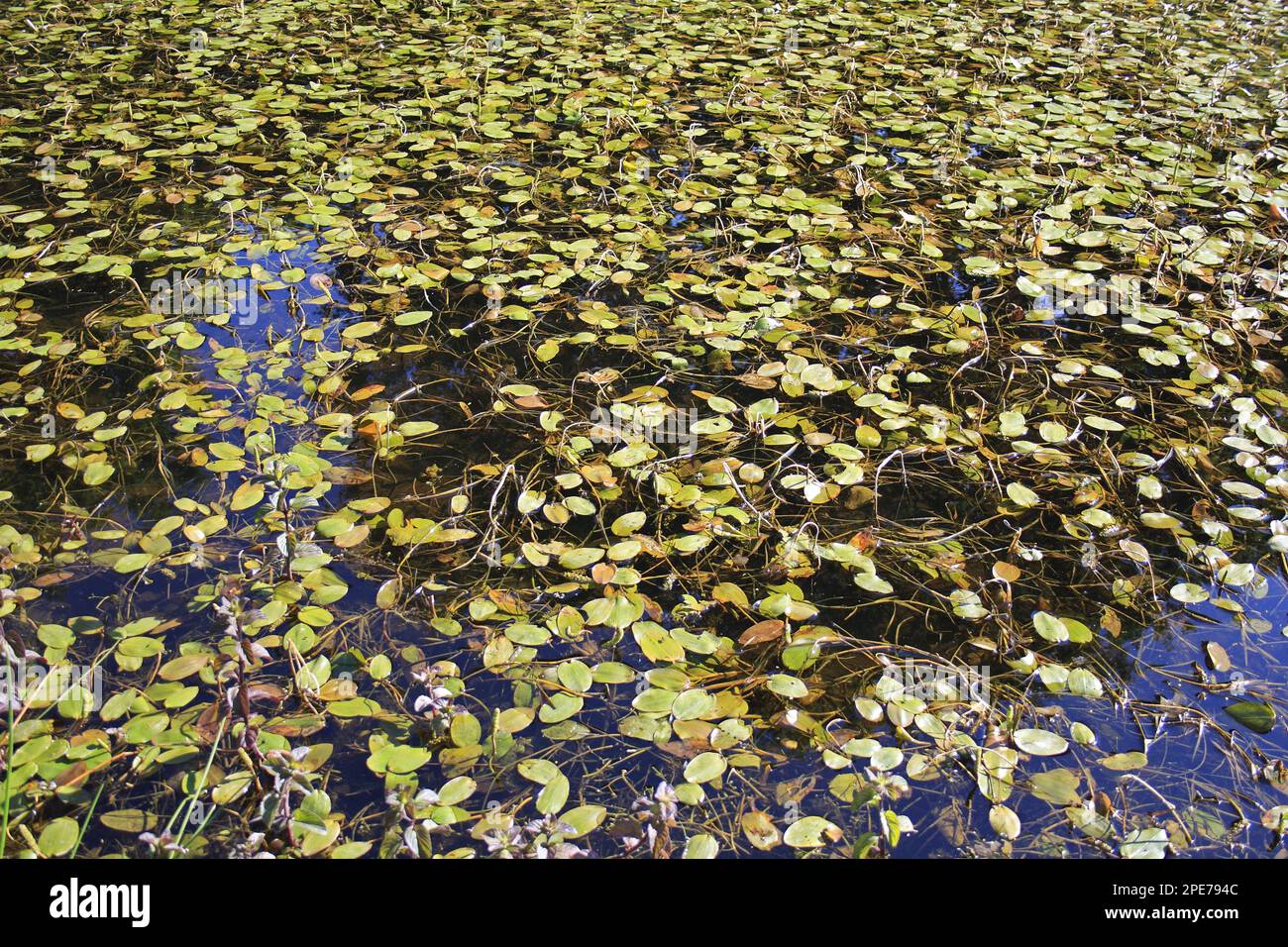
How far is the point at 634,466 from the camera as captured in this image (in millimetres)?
2344

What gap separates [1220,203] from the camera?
3.54 meters

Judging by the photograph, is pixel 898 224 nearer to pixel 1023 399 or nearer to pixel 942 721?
pixel 1023 399

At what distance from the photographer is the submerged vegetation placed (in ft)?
5.49

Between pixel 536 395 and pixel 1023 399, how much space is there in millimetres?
1388

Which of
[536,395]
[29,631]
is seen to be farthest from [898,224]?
[29,631]
